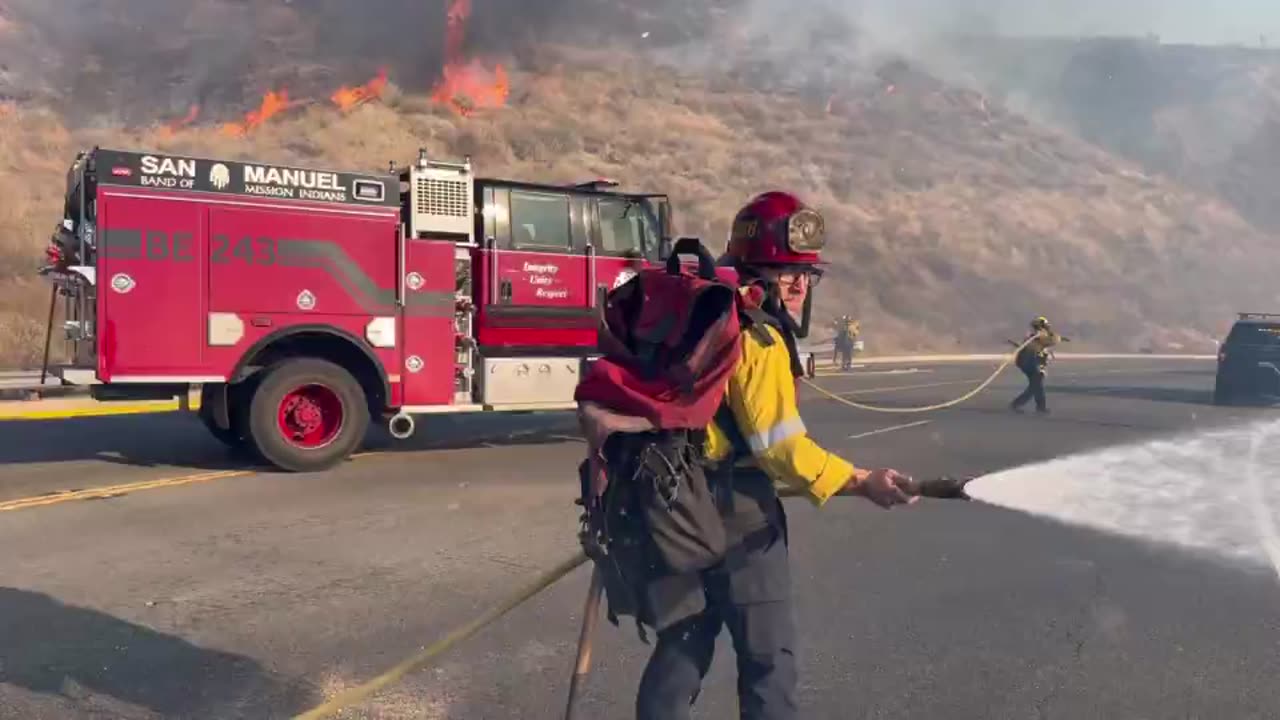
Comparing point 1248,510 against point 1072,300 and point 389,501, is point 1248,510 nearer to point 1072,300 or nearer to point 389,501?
point 389,501

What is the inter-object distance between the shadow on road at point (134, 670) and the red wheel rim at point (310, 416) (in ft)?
14.0

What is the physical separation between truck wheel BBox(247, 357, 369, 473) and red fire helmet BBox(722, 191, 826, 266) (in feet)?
22.4

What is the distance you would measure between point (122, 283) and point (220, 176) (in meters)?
1.21

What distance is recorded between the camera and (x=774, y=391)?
2.63m

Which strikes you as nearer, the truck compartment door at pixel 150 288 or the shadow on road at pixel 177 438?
the truck compartment door at pixel 150 288

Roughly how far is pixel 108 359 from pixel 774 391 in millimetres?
7424

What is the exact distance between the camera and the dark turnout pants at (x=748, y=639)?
272 centimetres

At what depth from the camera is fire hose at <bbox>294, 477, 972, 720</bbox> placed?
2.67 meters

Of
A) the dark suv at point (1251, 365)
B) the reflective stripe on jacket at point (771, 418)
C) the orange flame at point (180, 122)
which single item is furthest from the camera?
the orange flame at point (180, 122)

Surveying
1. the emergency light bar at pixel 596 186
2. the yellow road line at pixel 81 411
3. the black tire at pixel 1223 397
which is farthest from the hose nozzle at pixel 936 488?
the black tire at pixel 1223 397

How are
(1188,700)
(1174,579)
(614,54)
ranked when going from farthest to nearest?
1. (614,54)
2. (1174,579)
3. (1188,700)

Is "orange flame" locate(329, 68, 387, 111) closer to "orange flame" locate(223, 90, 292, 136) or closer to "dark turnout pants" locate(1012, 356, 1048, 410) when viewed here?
"orange flame" locate(223, 90, 292, 136)

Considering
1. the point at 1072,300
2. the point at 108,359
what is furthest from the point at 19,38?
the point at 1072,300

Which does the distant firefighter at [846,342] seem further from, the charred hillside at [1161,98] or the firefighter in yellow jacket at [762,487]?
the charred hillside at [1161,98]
